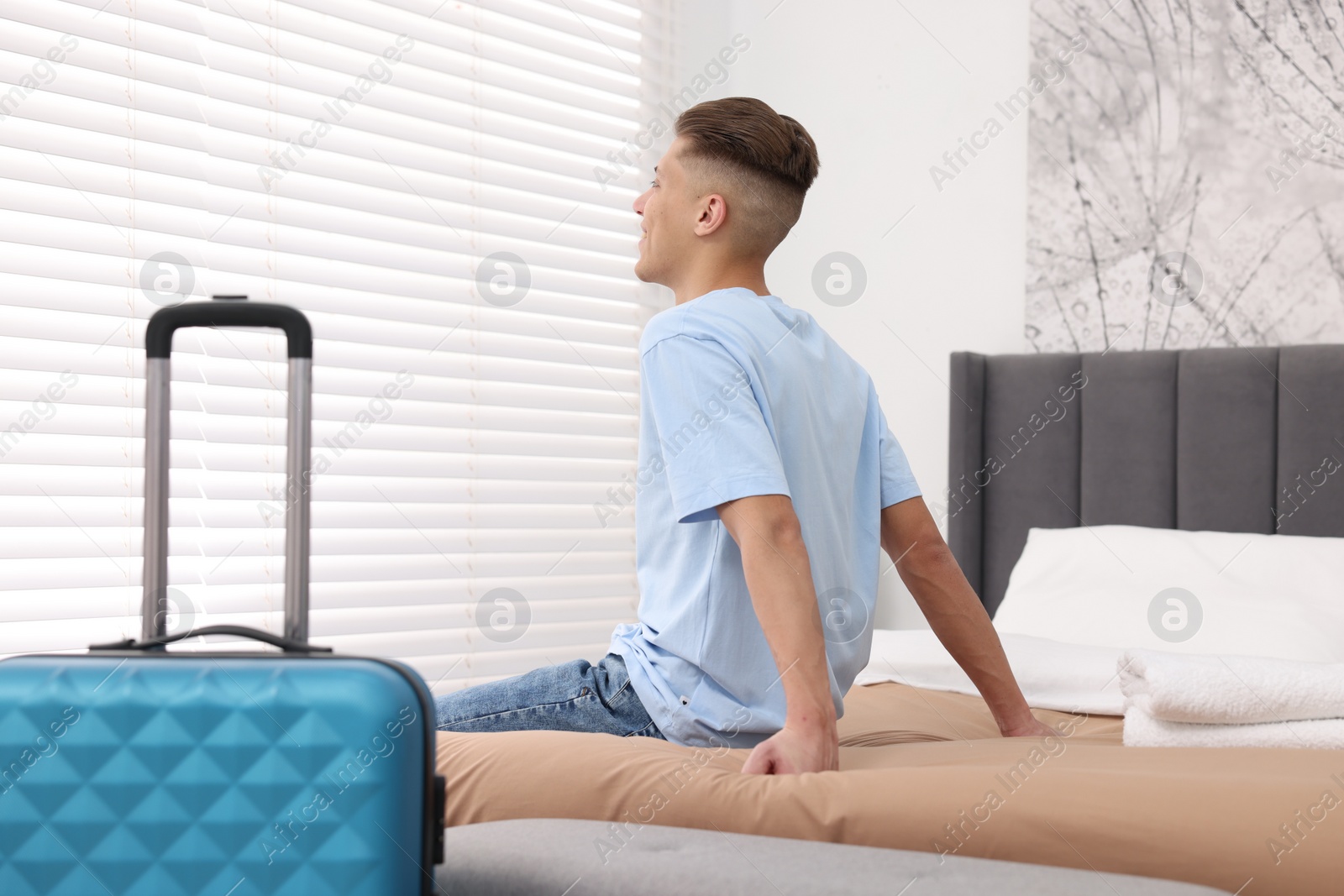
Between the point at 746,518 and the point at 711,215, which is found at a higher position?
the point at 711,215

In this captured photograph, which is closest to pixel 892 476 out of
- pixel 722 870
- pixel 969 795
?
pixel 969 795

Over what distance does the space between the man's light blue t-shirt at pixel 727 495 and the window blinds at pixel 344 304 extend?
4.26 feet

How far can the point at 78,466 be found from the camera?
203 cm

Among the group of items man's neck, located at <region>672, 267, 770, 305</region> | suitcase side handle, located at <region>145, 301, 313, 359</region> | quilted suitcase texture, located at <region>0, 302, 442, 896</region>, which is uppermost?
man's neck, located at <region>672, 267, 770, 305</region>

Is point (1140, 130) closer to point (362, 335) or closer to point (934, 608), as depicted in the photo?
point (934, 608)

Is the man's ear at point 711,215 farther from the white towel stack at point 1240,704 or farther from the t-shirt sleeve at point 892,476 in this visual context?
the white towel stack at point 1240,704

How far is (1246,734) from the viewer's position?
119 cm

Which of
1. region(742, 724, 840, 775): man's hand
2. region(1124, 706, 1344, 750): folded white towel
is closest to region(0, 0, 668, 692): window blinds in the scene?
region(742, 724, 840, 775): man's hand

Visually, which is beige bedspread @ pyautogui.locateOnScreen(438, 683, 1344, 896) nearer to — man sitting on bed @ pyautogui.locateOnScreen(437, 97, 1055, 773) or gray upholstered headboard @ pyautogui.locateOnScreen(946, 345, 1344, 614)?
man sitting on bed @ pyautogui.locateOnScreen(437, 97, 1055, 773)

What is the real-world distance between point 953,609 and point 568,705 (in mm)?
530

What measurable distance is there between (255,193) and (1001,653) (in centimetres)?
184

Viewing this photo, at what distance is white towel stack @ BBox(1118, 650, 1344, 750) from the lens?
1184 millimetres

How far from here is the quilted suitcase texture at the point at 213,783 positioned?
648 millimetres

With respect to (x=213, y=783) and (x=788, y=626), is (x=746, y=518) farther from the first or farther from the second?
(x=213, y=783)
